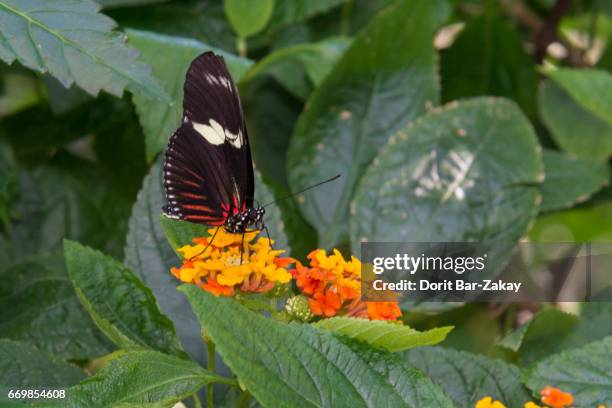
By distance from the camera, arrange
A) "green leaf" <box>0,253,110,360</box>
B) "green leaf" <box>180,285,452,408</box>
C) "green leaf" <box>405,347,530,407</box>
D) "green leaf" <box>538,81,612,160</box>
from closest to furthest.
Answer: "green leaf" <box>180,285,452,408</box>, "green leaf" <box>405,347,530,407</box>, "green leaf" <box>0,253,110,360</box>, "green leaf" <box>538,81,612,160</box>

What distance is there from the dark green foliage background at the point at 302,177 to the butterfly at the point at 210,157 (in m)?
0.04

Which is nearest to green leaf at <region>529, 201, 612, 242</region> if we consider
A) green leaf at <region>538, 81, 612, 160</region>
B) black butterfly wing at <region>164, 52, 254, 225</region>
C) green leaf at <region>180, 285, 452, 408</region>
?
green leaf at <region>538, 81, 612, 160</region>

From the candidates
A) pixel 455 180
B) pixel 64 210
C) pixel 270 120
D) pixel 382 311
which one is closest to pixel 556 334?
pixel 455 180

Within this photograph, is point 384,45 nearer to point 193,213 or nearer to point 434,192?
point 434,192

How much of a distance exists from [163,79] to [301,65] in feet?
1.22

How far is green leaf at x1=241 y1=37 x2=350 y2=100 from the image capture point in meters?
1.23

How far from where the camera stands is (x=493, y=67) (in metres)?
1.52

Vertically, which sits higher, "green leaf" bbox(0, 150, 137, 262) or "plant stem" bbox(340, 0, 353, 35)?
"plant stem" bbox(340, 0, 353, 35)

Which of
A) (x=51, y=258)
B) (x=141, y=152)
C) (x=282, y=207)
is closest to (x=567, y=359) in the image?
(x=282, y=207)

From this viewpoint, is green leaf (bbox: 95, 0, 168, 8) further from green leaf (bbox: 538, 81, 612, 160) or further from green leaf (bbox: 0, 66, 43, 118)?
green leaf (bbox: 538, 81, 612, 160)

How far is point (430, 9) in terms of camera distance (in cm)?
125

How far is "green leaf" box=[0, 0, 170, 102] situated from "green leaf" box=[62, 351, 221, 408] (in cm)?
23

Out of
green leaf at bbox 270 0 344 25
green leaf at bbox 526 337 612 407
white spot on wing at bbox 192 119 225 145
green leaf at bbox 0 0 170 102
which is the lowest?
green leaf at bbox 526 337 612 407

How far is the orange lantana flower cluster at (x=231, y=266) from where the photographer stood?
69cm
